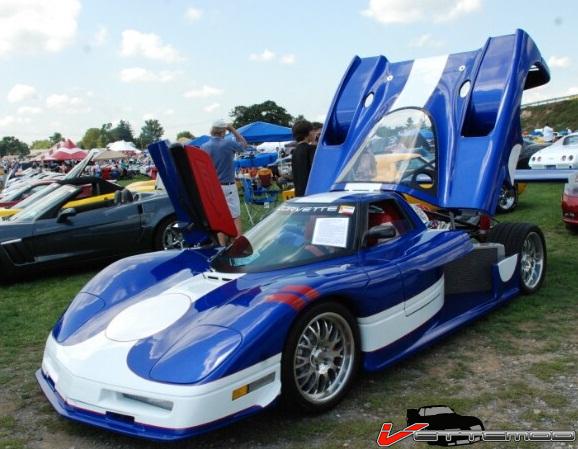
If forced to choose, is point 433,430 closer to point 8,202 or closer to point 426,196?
point 426,196

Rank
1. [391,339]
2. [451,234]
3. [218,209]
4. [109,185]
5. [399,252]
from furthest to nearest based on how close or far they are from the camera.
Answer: [109,185]
[218,209]
[451,234]
[399,252]
[391,339]

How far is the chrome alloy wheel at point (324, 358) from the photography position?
325 centimetres

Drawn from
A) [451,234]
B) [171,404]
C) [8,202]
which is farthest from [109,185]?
[171,404]

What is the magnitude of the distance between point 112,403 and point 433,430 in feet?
5.48

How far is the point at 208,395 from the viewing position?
110 inches

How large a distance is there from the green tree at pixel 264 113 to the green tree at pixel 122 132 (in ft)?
188

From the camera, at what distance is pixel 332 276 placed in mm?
3479

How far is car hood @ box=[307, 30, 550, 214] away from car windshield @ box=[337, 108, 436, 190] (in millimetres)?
84

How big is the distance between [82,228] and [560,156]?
12.7 meters

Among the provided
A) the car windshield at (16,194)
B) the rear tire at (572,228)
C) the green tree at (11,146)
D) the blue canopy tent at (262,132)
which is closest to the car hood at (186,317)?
the rear tire at (572,228)

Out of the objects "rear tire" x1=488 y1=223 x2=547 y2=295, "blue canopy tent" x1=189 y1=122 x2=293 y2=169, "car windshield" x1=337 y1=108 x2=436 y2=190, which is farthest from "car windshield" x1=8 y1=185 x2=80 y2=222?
"blue canopy tent" x1=189 y1=122 x2=293 y2=169

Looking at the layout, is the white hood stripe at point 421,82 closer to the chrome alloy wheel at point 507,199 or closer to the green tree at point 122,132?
the chrome alloy wheel at point 507,199

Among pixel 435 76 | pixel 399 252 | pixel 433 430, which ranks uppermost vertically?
pixel 435 76

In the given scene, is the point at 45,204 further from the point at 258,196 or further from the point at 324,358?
the point at 258,196
